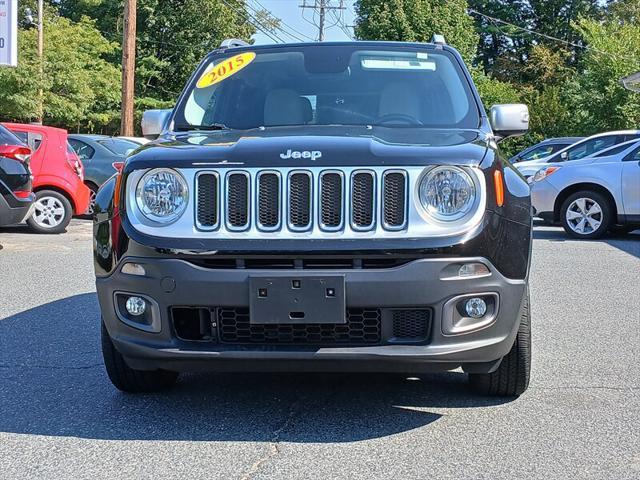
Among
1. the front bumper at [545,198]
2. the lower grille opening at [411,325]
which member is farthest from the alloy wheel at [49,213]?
the lower grille opening at [411,325]

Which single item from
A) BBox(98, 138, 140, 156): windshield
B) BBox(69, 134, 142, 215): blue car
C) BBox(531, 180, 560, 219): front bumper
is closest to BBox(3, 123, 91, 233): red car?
BBox(69, 134, 142, 215): blue car

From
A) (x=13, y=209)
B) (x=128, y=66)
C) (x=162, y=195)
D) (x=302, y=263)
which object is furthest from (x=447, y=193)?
(x=128, y=66)

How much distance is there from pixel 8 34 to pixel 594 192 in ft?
37.6

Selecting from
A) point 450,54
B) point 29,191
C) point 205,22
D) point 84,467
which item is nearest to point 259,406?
point 84,467

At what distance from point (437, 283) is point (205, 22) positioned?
148 ft

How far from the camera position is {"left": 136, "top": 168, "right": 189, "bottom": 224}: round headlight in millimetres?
Answer: 3961

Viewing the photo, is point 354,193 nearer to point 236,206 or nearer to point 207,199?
point 236,206

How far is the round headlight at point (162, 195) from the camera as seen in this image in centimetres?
396

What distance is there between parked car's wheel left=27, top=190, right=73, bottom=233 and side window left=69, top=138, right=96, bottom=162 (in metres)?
2.30

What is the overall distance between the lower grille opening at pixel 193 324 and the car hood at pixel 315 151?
2.08 feet

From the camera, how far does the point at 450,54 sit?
18.5 ft

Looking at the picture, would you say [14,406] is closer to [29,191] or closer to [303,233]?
[303,233]

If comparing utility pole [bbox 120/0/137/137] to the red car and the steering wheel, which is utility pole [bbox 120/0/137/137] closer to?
the red car

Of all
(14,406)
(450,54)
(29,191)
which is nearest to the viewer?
(14,406)
